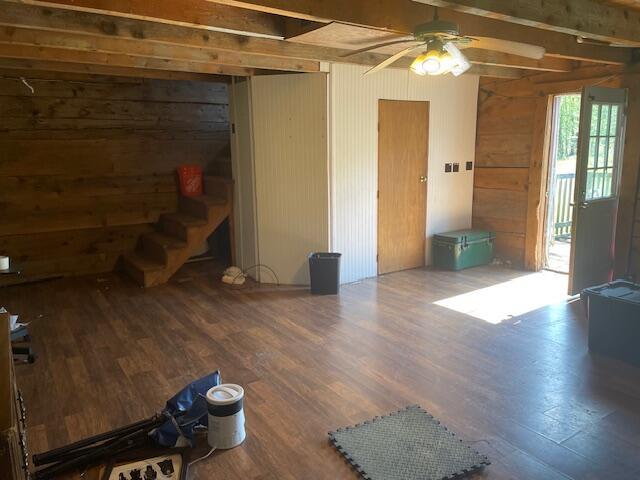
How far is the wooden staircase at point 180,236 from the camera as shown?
5230 millimetres

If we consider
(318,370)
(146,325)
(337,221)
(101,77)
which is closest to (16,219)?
(101,77)

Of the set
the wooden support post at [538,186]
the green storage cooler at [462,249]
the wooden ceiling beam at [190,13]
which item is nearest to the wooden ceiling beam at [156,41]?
the wooden ceiling beam at [190,13]

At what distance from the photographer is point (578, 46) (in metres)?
3.98

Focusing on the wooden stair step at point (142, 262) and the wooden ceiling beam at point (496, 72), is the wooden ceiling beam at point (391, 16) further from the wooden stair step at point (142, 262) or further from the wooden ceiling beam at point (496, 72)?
the wooden stair step at point (142, 262)

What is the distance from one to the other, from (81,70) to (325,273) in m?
2.92

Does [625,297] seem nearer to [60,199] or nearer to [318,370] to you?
[318,370]

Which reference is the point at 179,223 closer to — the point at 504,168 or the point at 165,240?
the point at 165,240

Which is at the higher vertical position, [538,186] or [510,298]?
[538,186]

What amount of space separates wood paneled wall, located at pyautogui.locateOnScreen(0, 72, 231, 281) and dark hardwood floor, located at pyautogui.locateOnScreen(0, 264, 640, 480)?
92 cm

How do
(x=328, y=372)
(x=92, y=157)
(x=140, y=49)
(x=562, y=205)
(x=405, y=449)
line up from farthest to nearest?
(x=562, y=205) → (x=92, y=157) → (x=140, y=49) → (x=328, y=372) → (x=405, y=449)

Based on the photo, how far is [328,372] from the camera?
3150mm

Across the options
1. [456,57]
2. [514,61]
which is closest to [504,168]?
[514,61]

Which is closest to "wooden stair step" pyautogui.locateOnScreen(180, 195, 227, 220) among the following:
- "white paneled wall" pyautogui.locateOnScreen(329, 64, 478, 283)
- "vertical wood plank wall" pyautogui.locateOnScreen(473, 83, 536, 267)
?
"white paneled wall" pyautogui.locateOnScreen(329, 64, 478, 283)

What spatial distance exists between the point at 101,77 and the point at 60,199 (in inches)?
55.5
